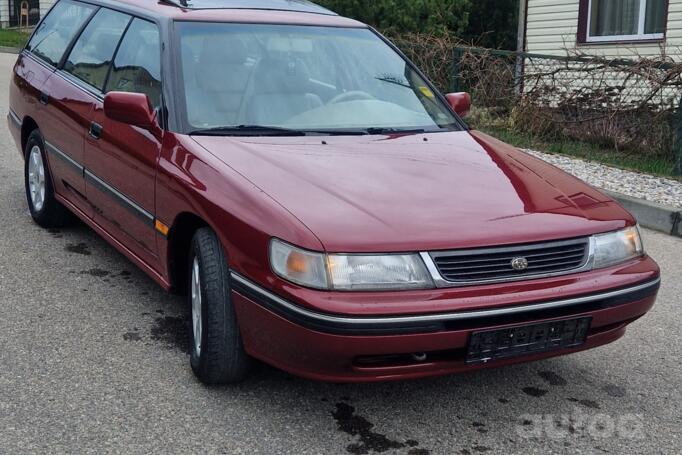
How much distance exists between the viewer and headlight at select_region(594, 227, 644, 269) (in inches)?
139

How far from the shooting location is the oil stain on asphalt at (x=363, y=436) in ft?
10.8

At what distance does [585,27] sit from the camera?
1420 cm

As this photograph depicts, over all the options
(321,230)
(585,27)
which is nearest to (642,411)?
(321,230)

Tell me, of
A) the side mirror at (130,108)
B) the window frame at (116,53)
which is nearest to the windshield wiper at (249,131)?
the window frame at (116,53)

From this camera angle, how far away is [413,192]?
11.7 ft

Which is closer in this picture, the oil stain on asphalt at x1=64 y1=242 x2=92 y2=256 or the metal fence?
the oil stain on asphalt at x1=64 y1=242 x2=92 y2=256

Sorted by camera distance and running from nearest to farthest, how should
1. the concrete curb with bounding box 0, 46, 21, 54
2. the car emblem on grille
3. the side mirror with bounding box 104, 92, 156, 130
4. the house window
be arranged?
the car emblem on grille < the side mirror with bounding box 104, 92, 156, 130 < the house window < the concrete curb with bounding box 0, 46, 21, 54

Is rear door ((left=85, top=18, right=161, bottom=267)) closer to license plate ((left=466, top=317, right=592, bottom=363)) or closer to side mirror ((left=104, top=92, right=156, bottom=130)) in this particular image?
side mirror ((left=104, top=92, right=156, bottom=130))

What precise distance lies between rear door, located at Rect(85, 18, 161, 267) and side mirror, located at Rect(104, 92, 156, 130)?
8cm

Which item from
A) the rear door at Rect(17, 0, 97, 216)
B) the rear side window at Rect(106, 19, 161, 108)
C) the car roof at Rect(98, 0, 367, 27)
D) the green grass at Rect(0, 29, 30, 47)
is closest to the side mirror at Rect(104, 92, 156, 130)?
the rear side window at Rect(106, 19, 161, 108)

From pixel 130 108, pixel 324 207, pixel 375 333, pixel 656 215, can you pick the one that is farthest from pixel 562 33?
pixel 375 333

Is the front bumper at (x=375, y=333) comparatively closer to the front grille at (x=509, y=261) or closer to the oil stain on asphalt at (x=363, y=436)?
the front grille at (x=509, y=261)

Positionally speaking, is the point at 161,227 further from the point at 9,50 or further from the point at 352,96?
the point at 9,50

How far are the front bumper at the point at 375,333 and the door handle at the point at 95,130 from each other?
5.63ft
